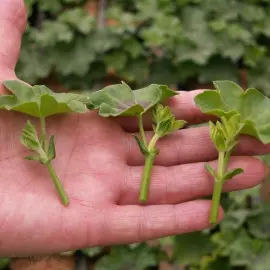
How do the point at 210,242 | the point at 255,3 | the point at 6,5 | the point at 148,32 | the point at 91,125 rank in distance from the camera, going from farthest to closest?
1. the point at 255,3
2. the point at 148,32
3. the point at 210,242
4. the point at 6,5
5. the point at 91,125

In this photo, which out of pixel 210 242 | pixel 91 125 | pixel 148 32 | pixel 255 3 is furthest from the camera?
pixel 255 3

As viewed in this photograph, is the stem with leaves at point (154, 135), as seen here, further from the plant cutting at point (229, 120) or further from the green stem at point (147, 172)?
the plant cutting at point (229, 120)

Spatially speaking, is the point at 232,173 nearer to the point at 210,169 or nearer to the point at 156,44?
the point at 210,169

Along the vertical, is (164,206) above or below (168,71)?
above

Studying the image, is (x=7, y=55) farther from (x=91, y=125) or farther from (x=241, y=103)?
(x=241, y=103)

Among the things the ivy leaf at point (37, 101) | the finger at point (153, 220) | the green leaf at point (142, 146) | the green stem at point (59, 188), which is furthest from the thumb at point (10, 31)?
the finger at point (153, 220)

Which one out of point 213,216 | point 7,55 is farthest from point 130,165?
point 7,55
